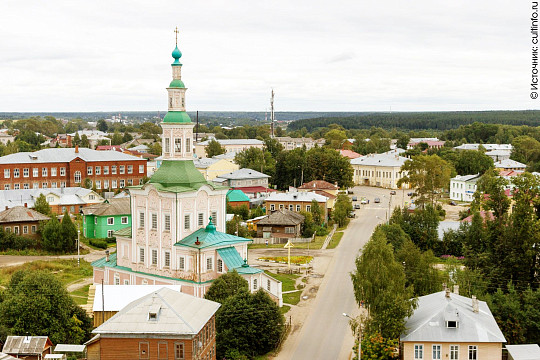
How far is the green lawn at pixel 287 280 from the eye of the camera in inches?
A: 1850

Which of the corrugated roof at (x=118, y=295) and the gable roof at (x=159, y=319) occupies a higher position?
the gable roof at (x=159, y=319)

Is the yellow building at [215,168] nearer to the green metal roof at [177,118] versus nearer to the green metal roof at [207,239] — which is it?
the green metal roof at [177,118]

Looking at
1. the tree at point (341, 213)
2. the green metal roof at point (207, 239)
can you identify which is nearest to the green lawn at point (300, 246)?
the tree at point (341, 213)

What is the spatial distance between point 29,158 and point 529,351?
71.2 m

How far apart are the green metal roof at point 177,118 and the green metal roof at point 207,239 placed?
22.4 feet

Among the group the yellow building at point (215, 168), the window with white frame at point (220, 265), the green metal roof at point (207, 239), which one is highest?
the green metal roof at point (207, 239)

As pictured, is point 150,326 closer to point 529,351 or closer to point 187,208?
point 187,208

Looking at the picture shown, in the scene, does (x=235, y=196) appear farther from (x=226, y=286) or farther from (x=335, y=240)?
(x=226, y=286)

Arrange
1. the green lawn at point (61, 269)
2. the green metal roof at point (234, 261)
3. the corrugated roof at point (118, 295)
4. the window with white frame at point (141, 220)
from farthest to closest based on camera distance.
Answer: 1. the green lawn at point (61, 269)
2. the window with white frame at point (141, 220)
3. the green metal roof at point (234, 261)
4. the corrugated roof at point (118, 295)

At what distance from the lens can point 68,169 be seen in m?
88.7

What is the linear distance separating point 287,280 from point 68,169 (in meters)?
48.7

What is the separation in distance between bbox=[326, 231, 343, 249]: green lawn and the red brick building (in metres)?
35.5

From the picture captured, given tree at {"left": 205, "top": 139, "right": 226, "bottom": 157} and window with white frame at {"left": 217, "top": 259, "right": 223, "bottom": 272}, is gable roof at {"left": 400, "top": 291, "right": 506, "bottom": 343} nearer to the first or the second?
window with white frame at {"left": 217, "top": 259, "right": 223, "bottom": 272}
